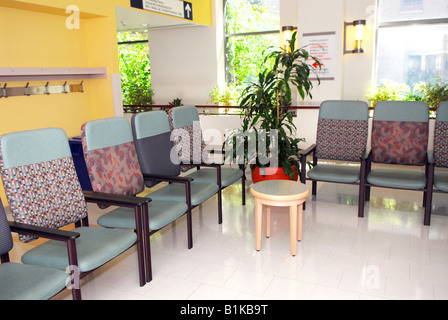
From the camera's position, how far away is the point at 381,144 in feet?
14.2

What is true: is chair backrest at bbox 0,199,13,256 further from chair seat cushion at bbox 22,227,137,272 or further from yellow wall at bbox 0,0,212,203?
yellow wall at bbox 0,0,212,203

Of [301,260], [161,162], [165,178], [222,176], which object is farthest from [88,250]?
[222,176]

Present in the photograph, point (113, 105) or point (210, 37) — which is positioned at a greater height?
point (210, 37)

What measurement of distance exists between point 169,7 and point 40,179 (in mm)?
4515

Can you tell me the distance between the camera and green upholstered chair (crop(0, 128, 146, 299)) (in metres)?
2.23

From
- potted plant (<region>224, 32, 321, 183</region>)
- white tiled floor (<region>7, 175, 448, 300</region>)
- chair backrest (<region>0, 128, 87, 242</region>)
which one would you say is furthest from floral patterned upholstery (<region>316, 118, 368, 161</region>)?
chair backrest (<region>0, 128, 87, 242</region>)

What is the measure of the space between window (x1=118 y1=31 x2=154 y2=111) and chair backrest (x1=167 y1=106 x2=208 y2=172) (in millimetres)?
5028

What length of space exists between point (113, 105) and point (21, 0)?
1650 millimetres

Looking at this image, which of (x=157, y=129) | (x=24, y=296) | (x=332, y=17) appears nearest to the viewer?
(x=24, y=296)
